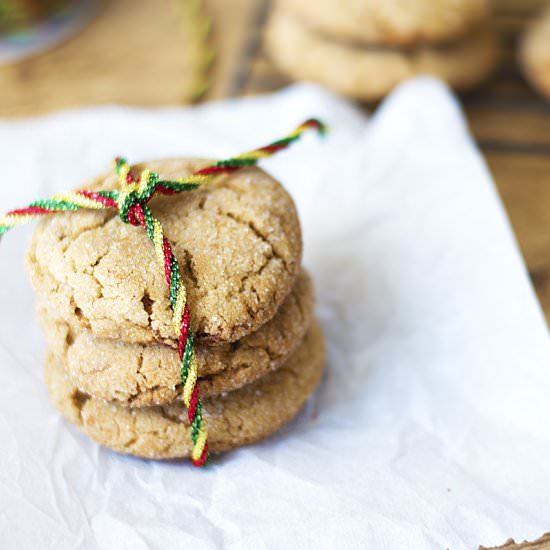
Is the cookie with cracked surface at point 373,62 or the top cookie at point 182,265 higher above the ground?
the cookie with cracked surface at point 373,62

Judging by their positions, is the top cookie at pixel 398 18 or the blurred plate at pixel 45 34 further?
the blurred plate at pixel 45 34

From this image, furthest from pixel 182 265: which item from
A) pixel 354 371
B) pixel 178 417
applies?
pixel 354 371

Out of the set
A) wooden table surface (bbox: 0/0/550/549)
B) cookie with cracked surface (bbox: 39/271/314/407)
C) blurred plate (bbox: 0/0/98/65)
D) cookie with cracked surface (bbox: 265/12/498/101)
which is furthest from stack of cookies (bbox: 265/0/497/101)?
cookie with cracked surface (bbox: 39/271/314/407)

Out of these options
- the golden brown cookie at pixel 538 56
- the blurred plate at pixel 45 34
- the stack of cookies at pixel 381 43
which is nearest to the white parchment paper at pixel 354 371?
the stack of cookies at pixel 381 43

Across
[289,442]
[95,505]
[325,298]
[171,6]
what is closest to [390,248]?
[325,298]

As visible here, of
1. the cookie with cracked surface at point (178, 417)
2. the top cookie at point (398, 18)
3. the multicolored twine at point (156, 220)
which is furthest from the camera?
the top cookie at point (398, 18)

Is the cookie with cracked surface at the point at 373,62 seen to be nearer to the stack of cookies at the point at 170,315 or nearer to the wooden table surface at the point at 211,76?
the wooden table surface at the point at 211,76

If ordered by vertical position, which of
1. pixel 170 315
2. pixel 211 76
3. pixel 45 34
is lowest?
pixel 170 315

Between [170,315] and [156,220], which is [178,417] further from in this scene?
[156,220]

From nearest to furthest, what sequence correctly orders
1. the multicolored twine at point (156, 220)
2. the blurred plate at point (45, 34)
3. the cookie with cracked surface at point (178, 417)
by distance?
the multicolored twine at point (156, 220) → the cookie with cracked surface at point (178, 417) → the blurred plate at point (45, 34)
